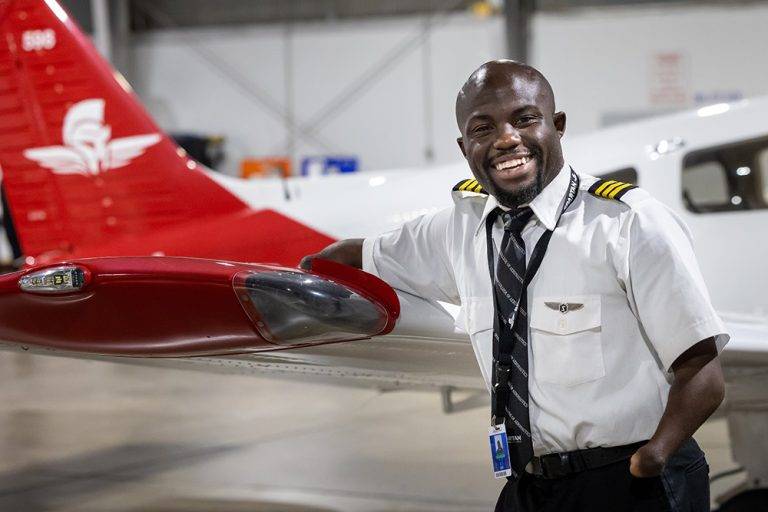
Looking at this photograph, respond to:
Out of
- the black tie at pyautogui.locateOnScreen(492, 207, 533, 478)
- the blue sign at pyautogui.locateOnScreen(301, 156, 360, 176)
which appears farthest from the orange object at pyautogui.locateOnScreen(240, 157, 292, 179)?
the black tie at pyautogui.locateOnScreen(492, 207, 533, 478)

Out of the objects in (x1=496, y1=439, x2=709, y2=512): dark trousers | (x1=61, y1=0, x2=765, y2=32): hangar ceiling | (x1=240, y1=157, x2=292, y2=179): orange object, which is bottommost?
(x1=240, y1=157, x2=292, y2=179): orange object

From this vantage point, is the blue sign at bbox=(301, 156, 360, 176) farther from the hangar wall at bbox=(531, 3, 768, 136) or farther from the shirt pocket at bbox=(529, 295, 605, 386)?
the shirt pocket at bbox=(529, 295, 605, 386)

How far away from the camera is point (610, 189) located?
1807mm

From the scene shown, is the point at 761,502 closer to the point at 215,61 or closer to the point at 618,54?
the point at 618,54

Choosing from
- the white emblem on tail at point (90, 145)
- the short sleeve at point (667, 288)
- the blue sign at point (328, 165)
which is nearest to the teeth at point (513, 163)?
the short sleeve at point (667, 288)

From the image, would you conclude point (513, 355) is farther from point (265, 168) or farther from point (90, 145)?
point (265, 168)

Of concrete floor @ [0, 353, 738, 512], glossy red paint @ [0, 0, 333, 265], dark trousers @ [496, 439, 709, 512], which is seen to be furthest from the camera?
glossy red paint @ [0, 0, 333, 265]

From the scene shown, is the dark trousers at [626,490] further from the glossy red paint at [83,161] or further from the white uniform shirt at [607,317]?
the glossy red paint at [83,161]

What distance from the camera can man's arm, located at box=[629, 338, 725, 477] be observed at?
1712 millimetres

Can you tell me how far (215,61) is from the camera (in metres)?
17.0

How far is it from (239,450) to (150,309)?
11.6ft

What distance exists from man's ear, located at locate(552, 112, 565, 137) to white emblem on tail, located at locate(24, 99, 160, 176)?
3.41 metres

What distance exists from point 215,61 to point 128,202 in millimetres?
12525

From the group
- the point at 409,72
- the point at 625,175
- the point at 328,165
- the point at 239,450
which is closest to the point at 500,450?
the point at 625,175
